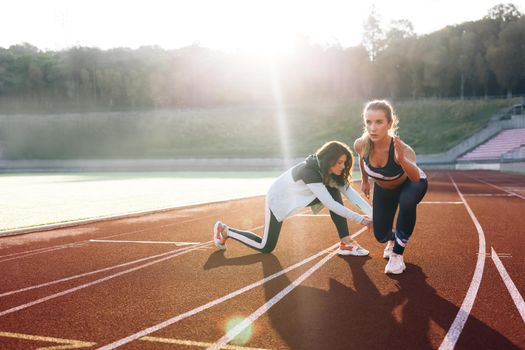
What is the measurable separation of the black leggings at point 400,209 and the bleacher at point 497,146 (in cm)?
3885

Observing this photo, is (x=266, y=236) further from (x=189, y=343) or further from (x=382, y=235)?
(x=189, y=343)

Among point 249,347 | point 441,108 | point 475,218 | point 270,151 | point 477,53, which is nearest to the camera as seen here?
point 249,347

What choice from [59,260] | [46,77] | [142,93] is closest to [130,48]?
[46,77]

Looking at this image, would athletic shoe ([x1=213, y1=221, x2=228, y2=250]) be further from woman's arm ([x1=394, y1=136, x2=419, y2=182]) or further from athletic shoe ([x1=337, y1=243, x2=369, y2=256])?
woman's arm ([x1=394, y1=136, x2=419, y2=182])

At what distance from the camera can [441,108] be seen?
65.4 metres

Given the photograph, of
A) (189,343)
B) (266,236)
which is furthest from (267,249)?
(189,343)

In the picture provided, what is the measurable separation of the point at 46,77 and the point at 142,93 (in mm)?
30014

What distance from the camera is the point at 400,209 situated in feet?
19.0

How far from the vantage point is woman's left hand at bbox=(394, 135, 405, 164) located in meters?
5.27

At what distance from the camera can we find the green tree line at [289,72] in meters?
71.6

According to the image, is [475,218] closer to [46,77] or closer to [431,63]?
[431,63]

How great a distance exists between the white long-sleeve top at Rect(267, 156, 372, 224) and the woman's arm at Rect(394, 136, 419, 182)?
36.0 inches

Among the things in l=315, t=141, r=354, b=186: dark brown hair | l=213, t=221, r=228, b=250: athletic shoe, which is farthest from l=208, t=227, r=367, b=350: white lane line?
l=213, t=221, r=228, b=250: athletic shoe

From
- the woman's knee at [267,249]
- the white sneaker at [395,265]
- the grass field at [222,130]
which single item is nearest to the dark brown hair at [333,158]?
the white sneaker at [395,265]
